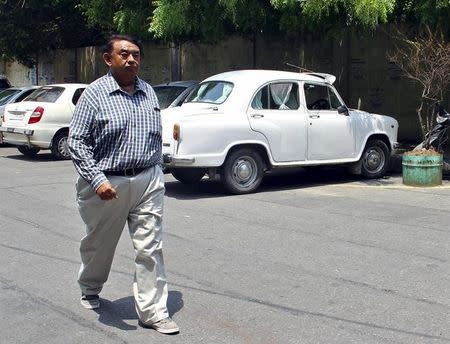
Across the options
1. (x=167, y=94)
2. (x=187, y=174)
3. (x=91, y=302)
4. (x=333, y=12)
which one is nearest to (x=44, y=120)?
(x=167, y=94)

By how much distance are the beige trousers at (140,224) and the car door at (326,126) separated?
21.4 ft

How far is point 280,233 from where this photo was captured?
811cm

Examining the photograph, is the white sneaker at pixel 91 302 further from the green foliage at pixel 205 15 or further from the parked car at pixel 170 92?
the parked car at pixel 170 92

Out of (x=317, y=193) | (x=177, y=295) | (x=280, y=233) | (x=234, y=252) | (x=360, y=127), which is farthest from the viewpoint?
(x=360, y=127)

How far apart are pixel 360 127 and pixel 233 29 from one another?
5.77 metres

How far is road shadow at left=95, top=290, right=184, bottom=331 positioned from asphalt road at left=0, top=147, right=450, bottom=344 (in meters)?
0.01

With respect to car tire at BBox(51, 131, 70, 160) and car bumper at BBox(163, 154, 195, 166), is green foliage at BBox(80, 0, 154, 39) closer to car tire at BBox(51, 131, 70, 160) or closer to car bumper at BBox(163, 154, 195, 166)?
car tire at BBox(51, 131, 70, 160)

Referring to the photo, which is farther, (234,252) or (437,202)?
(437,202)

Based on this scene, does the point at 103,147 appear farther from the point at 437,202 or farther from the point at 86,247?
the point at 437,202

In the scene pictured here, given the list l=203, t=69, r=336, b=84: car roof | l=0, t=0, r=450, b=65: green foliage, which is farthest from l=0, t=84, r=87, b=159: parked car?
l=203, t=69, r=336, b=84: car roof

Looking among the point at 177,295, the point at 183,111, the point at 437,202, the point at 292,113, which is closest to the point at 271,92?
the point at 292,113

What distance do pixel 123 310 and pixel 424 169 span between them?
725cm

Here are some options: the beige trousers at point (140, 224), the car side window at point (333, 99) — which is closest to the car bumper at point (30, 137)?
the car side window at point (333, 99)

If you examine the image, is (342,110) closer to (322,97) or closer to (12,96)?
(322,97)
